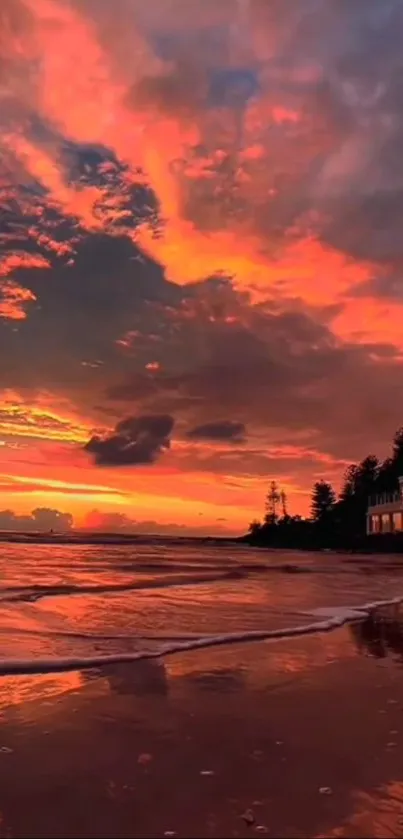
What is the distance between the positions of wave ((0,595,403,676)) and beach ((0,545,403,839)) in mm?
52

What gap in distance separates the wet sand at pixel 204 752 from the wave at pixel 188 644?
15.0 inches

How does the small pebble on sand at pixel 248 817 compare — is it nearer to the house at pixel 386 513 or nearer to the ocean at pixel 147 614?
the ocean at pixel 147 614

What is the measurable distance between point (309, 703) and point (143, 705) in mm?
1640

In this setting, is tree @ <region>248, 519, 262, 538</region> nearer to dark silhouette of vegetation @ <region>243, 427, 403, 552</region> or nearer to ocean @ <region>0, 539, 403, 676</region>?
dark silhouette of vegetation @ <region>243, 427, 403, 552</region>

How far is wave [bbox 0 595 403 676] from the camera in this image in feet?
26.7

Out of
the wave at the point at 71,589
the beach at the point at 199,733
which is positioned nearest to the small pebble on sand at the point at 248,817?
the beach at the point at 199,733

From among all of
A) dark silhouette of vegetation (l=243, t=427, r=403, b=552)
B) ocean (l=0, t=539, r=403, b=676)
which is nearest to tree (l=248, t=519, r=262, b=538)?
dark silhouette of vegetation (l=243, t=427, r=403, b=552)

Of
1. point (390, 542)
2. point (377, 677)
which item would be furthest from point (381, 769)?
point (390, 542)

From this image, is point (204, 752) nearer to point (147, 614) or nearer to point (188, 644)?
point (188, 644)

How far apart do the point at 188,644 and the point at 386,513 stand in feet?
282

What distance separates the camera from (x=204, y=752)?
510 centimetres

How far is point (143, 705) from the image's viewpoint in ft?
21.3

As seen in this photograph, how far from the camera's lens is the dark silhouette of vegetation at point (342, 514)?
350 feet

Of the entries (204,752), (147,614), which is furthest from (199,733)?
(147,614)
